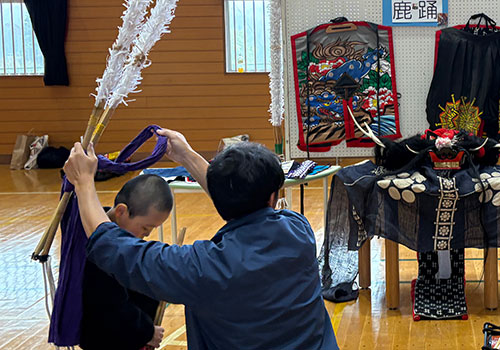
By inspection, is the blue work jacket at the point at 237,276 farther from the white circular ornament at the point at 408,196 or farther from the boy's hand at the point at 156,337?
the white circular ornament at the point at 408,196

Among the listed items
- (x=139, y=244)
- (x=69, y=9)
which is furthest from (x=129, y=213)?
(x=69, y=9)

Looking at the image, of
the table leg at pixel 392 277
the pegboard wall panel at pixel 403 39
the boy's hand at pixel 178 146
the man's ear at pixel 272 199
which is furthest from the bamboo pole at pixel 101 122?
the pegboard wall panel at pixel 403 39

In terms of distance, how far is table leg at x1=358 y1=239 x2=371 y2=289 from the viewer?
3.82 m

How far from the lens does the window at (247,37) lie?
30.7 ft

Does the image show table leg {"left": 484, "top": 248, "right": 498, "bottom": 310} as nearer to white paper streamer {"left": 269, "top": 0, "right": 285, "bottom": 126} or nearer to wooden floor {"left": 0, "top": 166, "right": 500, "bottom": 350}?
wooden floor {"left": 0, "top": 166, "right": 500, "bottom": 350}

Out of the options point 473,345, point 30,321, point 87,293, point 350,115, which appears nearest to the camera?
point 87,293

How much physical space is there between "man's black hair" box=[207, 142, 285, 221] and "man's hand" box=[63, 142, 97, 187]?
0.28 metres

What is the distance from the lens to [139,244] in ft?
4.42

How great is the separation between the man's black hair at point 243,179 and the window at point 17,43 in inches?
352

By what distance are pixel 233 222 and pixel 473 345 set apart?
2.03 meters

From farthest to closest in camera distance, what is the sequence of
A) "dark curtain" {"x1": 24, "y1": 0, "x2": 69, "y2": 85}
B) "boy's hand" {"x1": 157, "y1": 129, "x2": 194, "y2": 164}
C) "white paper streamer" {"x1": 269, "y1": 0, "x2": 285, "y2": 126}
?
"dark curtain" {"x1": 24, "y1": 0, "x2": 69, "y2": 85} < "white paper streamer" {"x1": 269, "y1": 0, "x2": 285, "y2": 126} < "boy's hand" {"x1": 157, "y1": 129, "x2": 194, "y2": 164}

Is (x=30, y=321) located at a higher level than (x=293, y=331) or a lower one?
lower

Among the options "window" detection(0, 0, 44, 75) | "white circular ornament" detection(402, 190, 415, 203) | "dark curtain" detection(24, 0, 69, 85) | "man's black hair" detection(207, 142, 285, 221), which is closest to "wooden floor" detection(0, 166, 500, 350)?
"white circular ornament" detection(402, 190, 415, 203)

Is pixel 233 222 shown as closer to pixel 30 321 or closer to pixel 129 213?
pixel 129 213
